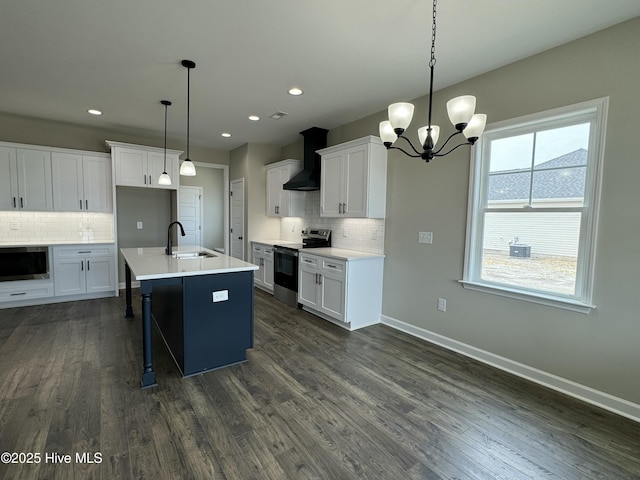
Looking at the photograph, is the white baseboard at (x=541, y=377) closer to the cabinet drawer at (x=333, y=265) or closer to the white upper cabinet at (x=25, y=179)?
the cabinet drawer at (x=333, y=265)

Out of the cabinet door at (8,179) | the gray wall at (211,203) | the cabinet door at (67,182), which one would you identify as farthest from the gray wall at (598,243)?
the gray wall at (211,203)

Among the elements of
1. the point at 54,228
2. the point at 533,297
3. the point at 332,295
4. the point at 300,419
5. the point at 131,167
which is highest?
the point at 131,167

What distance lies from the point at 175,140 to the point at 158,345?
4.09 metres

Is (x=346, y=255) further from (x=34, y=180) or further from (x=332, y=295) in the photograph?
(x=34, y=180)

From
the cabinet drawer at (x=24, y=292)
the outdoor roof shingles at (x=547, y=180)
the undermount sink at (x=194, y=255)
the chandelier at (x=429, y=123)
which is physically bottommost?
the cabinet drawer at (x=24, y=292)

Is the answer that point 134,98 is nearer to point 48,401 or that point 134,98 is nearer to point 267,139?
point 267,139

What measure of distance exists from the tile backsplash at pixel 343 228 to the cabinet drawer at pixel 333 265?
2.15 feet

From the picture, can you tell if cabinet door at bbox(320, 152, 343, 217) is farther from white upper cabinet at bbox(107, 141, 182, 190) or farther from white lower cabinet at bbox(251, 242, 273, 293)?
white upper cabinet at bbox(107, 141, 182, 190)

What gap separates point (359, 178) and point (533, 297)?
7.34 feet

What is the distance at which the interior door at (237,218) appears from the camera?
618 cm

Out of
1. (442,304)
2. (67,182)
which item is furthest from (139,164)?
(442,304)

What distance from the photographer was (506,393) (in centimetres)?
249

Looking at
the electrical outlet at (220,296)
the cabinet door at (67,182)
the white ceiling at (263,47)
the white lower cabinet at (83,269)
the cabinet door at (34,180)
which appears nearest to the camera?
the white ceiling at (263,47)

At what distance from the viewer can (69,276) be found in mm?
4680
